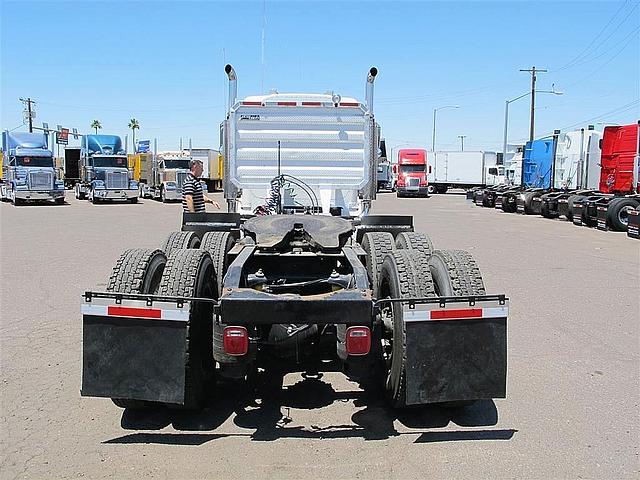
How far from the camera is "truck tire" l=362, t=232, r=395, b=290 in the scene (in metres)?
6.52

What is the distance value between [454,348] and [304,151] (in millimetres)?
5356

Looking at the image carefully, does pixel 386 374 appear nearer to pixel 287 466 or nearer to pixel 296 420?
pixel 296 420

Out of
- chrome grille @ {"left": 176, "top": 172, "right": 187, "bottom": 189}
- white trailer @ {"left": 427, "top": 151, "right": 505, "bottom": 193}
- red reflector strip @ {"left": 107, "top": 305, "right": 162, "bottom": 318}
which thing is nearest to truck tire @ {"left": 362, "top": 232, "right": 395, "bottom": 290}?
red reflector strip @ {"left": 107, "top": 305, "right": 162, "bottom": 318}

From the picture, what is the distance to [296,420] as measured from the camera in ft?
16.6

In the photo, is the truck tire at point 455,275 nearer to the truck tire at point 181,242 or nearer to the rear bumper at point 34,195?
the truck tire at point 181,242

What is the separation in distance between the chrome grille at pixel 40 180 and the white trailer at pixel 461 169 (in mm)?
31464

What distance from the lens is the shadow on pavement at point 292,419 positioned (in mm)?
4754

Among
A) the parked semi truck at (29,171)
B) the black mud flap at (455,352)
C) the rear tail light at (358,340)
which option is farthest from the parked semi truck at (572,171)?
the parked semi truck at (29,171)

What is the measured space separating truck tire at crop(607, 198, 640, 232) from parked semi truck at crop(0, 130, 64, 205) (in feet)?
89.6

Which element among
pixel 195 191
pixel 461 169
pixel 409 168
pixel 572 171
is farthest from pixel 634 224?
pixel 461 169

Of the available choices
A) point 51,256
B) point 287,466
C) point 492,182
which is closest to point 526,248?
point 51,256

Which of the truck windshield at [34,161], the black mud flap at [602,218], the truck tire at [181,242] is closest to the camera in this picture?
the truck tire at [181,242]

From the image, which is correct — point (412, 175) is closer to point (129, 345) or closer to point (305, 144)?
point (305, 144)

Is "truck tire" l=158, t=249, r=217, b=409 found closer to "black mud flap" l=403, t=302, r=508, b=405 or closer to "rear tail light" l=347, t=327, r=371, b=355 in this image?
"rear tail light" l=347, t=327, r=371, b=355
